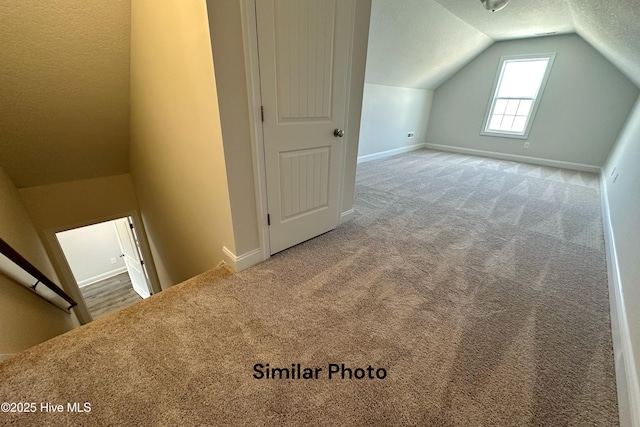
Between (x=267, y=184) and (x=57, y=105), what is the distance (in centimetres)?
175

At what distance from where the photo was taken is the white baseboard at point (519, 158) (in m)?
4.78

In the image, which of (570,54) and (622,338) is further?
(570,54)

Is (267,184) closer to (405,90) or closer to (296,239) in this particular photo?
(296,239)

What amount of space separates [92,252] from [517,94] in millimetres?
9235

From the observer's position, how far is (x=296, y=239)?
2.02m

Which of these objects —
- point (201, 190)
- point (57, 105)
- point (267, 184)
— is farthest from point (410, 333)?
point (57, 105)

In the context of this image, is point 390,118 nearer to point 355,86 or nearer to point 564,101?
point 564,101

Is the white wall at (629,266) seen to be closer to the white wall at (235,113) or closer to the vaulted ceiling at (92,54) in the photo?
the vaulted ceiling at (92,54)

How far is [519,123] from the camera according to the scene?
5.30m

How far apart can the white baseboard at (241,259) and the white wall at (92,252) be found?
4456 millimetres

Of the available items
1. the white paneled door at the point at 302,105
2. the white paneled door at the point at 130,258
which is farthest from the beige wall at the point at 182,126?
the white paneled door at the point at 130,258

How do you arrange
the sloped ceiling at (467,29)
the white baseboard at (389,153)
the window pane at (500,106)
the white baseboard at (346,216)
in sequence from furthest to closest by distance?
the window pane at (500,106), the white baseboard at (389,153), the sloped ceiling at (467,29), the white baseboard at (346,216)

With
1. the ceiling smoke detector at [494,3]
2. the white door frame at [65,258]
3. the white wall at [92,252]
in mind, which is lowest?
the white wall at [92,252]

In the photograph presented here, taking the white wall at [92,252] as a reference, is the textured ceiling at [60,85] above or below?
above
